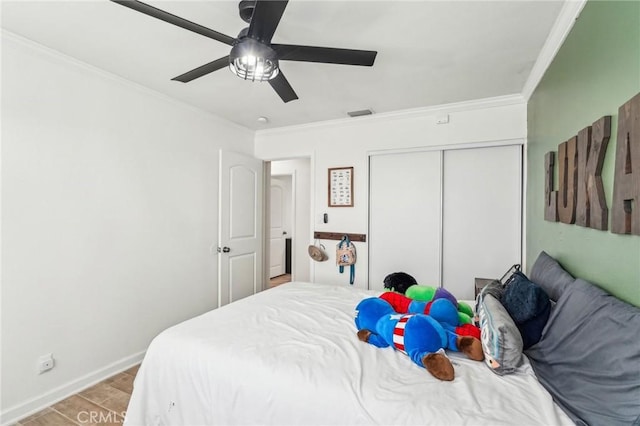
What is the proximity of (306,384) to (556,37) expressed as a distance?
7.61 ft

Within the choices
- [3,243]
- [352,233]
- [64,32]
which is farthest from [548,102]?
[3,243]

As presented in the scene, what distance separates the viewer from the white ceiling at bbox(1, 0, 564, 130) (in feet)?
5.26

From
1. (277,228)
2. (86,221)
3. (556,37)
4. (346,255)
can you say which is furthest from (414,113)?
(277,228)

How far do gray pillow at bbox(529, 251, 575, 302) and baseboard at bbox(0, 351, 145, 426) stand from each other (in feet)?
10.1

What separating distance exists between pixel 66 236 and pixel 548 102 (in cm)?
345

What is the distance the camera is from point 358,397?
43.9 inches

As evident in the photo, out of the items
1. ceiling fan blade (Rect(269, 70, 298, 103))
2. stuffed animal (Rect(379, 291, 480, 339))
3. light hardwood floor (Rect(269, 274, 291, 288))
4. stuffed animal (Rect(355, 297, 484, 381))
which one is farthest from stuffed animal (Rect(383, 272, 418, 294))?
light hardwood floor (Rect(269, 274, 291, 288))

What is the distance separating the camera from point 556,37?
1753mm

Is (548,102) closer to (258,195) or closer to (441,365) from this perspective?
(441,365)

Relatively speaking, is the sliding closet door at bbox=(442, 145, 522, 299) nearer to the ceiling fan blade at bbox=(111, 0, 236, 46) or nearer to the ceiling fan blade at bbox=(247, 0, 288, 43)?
the ceiling fan blade at bbox=(247, 0, 288, 43)

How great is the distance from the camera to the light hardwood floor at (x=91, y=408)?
1870mm

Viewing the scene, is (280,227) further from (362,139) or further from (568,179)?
(568,179)

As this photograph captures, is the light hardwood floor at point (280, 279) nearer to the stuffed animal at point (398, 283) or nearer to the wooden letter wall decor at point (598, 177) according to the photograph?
the stuffed animal at point (398, 283)

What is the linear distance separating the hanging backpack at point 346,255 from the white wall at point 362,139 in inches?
2.4
